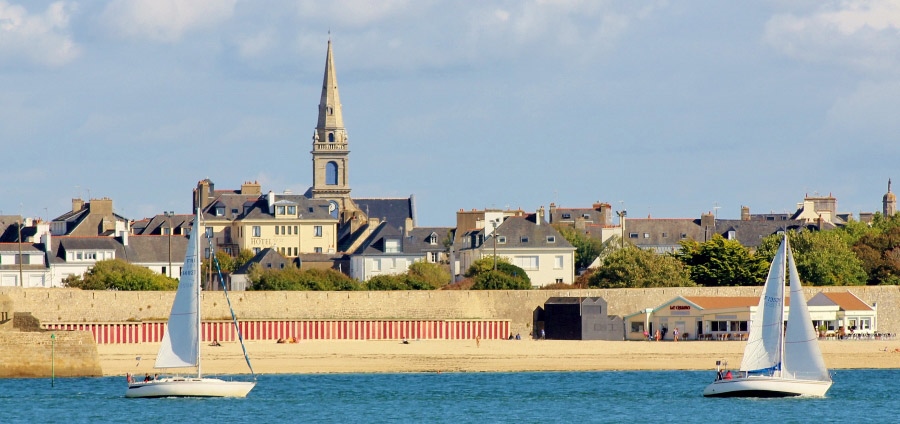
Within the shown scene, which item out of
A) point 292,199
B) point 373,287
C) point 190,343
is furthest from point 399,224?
point 190,343

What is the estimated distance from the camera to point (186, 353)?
154 feet

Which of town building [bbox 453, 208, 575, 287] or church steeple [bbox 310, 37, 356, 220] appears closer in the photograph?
town building [bbox 453, 208, 575, 287]

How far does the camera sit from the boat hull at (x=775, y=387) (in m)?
46.9

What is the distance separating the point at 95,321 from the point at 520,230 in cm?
3187

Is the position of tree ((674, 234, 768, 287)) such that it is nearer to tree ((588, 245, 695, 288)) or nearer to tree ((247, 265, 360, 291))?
tree ((588, 245, 695, 288))

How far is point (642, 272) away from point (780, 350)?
30.5m

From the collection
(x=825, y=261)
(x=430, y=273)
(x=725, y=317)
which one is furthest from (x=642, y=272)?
(x=430, y=273)

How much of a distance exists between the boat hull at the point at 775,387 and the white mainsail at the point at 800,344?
202 mm

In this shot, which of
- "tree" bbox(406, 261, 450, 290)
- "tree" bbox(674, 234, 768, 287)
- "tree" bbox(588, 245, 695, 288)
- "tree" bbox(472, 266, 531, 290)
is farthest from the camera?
"tree" bbox(406, 261, 450, 290)

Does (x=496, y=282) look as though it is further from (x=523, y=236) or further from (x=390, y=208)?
(x=390, y=208)

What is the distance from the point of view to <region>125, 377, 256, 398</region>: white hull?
46406mm

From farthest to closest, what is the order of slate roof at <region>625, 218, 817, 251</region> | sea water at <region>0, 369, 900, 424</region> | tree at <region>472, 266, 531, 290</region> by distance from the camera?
slate roof at <region>625, 218, 817, 251</region>, tree at <region>472, 266, 531, 290</region>, sea water at <region>0, 369, 900, 424</region>

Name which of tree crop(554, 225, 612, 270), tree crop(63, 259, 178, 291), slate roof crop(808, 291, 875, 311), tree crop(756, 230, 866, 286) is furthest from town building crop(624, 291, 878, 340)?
tree crop(554, 225, 612, 270)

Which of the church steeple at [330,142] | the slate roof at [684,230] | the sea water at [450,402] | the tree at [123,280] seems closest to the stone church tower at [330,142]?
the church steeple at [330,142]
